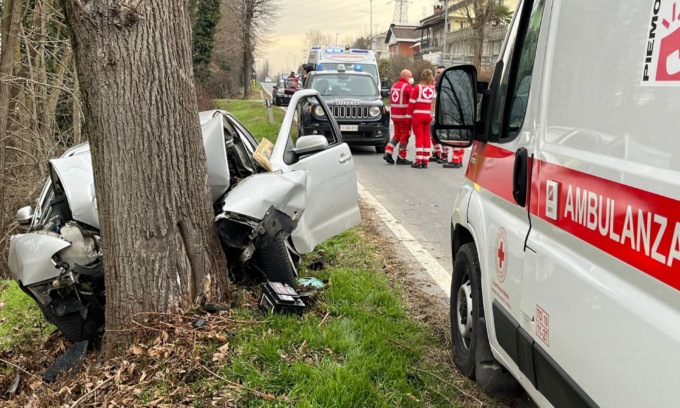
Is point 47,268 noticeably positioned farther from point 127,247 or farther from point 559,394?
point 559,394

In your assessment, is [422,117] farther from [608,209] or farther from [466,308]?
[608,209]

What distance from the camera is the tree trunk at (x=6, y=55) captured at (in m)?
8.06

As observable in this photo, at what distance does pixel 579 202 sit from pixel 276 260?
242 cm

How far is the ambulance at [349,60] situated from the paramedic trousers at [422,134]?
15.3 ft

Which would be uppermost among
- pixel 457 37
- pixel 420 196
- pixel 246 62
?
pixel 457 37

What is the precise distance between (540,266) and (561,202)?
276 millimetres

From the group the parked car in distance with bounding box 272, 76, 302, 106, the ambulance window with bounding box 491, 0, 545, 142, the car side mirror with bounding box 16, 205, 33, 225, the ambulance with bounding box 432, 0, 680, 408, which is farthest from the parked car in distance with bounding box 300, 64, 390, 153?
the ambulance with bounding box 432, 0, 680, 408

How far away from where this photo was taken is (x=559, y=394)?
194cm

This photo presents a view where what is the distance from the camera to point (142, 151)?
10.3 ft

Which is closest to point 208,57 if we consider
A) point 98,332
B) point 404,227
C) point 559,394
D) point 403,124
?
point 403,124

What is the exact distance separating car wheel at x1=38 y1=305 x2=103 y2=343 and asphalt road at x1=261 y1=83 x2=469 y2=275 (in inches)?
118

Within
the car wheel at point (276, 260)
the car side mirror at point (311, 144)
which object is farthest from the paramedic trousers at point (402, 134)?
the car wheel at point (276, 260)

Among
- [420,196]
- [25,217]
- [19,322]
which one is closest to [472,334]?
[25,217]

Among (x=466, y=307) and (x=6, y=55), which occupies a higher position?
(x=6, y=55)
